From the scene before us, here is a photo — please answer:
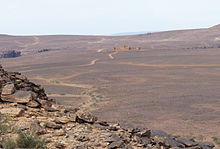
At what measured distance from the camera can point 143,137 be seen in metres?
8.12

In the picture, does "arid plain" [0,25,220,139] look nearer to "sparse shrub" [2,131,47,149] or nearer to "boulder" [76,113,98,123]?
"boulder" [76,113,98,123]

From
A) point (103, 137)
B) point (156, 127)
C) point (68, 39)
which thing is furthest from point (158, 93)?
point (68, 39)

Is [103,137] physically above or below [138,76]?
above

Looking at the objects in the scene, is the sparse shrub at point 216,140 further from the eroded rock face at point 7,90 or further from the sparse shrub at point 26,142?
the sparse shrub at point 26,142

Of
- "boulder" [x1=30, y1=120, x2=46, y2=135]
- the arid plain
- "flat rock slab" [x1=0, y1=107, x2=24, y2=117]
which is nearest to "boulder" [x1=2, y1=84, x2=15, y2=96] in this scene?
"flat rock slab" [x1=0, y1=107, x2=24, y2=117]

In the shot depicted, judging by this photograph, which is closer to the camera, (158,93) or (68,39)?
(158,93)

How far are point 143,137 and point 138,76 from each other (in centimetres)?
3498

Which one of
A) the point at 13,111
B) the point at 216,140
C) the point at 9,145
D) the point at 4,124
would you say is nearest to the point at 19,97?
the point at 13,111

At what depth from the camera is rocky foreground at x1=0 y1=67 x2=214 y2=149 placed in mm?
6633

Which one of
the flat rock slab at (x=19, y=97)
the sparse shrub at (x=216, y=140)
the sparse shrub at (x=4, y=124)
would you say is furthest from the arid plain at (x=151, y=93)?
the sparse shrub at (x=4, y=124)

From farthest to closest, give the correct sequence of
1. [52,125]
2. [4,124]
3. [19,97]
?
[19,97], [52,125], [4,124]

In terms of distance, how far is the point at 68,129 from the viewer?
7246mm

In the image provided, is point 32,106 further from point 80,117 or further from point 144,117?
point 144,117

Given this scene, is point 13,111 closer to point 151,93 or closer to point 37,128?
point 37,128
